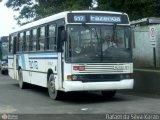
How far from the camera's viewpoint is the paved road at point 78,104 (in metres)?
12.9

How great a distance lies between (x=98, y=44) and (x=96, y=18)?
88cm

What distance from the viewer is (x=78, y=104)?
580 inches

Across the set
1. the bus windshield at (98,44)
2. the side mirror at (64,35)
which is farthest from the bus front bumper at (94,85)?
the side mirror at (64,35)

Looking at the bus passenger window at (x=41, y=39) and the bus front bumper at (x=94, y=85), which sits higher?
the bus passenger window at (x=41, y=39)

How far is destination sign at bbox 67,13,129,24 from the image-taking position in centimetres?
1461

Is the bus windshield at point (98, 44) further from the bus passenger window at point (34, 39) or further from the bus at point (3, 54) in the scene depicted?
the bus at point (3, 54)

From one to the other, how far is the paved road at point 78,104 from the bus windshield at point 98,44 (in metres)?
1.42

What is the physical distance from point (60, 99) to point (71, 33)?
8.97 ft

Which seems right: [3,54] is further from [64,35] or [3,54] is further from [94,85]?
[94,85]

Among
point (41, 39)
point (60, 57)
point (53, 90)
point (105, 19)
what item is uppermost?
point (105, 19)

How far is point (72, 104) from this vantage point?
14734mm

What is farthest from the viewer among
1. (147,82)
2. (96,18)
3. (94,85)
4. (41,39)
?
(41,39)

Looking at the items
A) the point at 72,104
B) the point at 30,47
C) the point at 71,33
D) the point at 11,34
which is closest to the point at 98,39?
the point at 71,33

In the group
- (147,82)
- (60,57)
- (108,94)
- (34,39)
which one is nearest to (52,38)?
(60,57)
